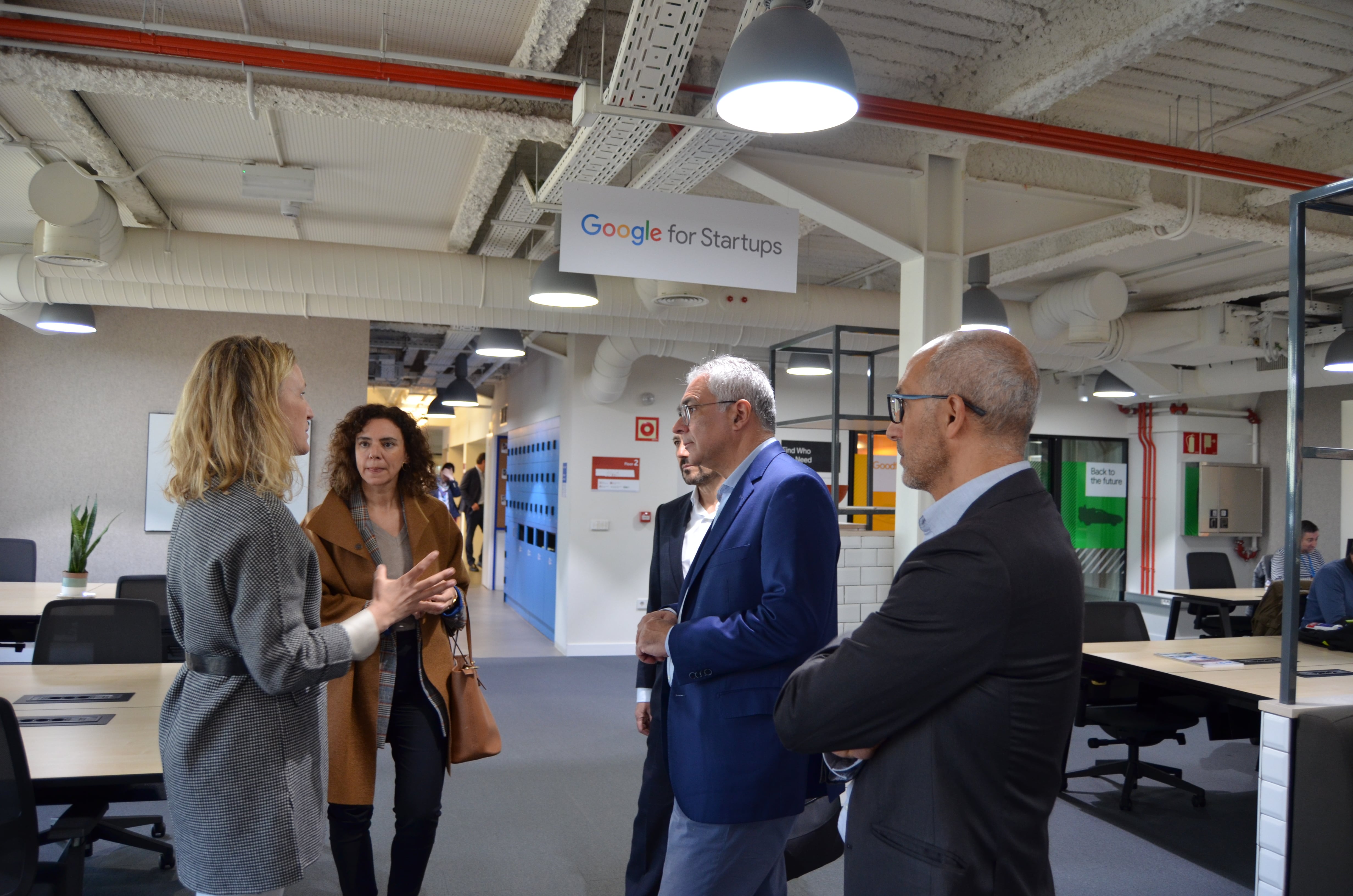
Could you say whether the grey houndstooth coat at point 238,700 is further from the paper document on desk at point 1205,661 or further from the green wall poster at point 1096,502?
the green wall poster at point 1096,502

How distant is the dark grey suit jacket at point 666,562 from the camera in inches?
104

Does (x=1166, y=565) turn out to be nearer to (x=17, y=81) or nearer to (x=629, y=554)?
(x=629, y=554)

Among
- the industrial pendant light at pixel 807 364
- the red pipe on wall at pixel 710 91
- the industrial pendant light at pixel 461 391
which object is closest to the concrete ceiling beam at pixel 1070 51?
the red pipe on wall at pixel 710 91

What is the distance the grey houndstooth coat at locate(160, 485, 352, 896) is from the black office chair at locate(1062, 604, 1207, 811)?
3735 mm

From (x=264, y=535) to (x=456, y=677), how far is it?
1260mm

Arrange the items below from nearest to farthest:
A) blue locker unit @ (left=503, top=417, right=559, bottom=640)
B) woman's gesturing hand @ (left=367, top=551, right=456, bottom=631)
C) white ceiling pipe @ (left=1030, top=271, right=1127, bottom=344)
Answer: woman's gesturing hand @ (left=367, top=551, right=456, bottom=631) → white ceiling pipe @ (left=1030, top=271, right=1127, bottom=344) → blue locker unit @ (left=503, top=417, right=559, bottom=640)

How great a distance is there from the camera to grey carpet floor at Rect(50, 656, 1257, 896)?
136 inches

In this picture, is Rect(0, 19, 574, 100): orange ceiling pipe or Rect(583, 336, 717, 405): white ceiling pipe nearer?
Rect(0, 19, 574, 100): orange ceiling pipe

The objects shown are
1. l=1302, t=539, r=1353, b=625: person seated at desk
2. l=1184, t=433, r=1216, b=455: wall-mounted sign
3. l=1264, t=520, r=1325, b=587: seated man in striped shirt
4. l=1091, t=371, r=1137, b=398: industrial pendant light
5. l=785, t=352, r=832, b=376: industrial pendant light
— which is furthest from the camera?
l=1184, t=433, r=1216, b=455: wall-mounted sign

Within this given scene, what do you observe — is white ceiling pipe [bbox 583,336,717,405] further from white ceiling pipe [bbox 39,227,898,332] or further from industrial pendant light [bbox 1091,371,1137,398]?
industrial pendant light [bbox 1091,371,1137,398]

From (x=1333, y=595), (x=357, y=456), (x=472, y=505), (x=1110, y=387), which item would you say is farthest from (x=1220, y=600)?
(x=472, y=505)

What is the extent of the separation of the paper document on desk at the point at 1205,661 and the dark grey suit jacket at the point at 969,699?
10.6 feet

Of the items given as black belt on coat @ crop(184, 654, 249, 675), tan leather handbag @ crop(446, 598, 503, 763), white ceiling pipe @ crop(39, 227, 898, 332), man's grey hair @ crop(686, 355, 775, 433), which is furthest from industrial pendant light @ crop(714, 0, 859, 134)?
white ceiling pipe @ crop(39, 227, 898, 332)

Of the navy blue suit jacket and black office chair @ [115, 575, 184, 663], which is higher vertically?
the navy blue suit jacket
